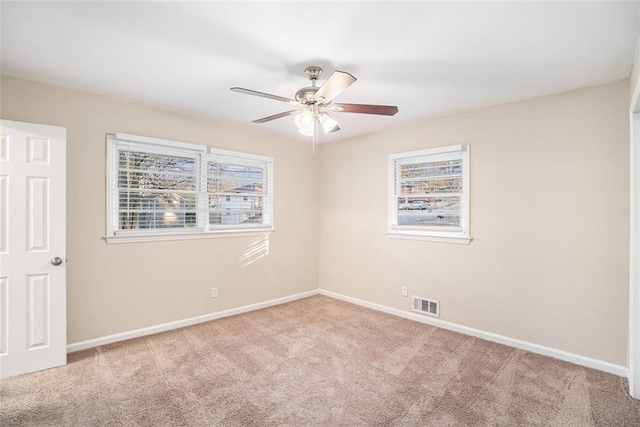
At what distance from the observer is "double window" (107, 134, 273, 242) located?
338cm

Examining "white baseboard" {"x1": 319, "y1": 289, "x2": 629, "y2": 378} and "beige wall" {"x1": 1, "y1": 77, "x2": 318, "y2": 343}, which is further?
"beige wall" {"x1": 1, "y1": 77, "x2": 318, "y2": 343}

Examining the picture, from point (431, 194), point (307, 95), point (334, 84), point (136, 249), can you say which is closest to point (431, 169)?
point (431, 194)

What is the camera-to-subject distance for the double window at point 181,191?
338cm

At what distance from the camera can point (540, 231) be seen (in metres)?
3.12

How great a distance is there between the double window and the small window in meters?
1.81

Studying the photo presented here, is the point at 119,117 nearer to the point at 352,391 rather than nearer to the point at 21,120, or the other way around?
the point at 21,120

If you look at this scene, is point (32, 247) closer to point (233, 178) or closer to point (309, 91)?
point (233, 178)

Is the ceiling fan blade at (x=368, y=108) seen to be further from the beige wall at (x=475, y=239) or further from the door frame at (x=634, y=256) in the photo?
the door frame at (x=634, y=256)

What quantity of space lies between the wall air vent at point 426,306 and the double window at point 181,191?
2227 mm

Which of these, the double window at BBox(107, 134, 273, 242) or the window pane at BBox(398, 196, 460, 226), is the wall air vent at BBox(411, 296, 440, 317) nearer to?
the window pane at BBox(398, 196, 460, 226)

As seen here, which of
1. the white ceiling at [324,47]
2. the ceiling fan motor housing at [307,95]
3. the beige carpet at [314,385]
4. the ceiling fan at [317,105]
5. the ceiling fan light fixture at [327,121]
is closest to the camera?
the white ceiling at [324,47]

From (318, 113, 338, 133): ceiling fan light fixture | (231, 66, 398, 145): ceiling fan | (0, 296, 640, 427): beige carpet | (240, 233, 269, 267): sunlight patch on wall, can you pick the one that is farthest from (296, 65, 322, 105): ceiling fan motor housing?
(240, 233, 269, 267): sunlight patch on wall

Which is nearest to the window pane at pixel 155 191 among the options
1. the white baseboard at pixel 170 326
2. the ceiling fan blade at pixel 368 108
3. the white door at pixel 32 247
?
the white door at pixel 32 247

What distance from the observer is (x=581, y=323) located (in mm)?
2900
